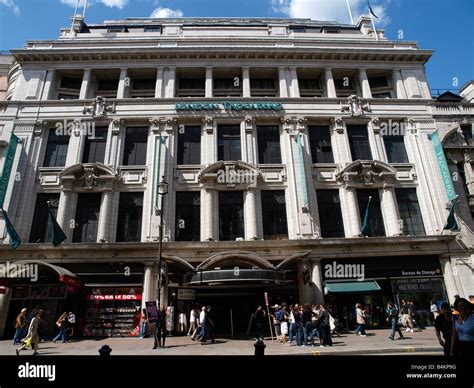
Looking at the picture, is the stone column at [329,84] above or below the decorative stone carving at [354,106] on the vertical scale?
above

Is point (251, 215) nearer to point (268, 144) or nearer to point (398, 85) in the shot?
point (268, 144)

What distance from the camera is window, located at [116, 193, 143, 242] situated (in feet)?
66.3

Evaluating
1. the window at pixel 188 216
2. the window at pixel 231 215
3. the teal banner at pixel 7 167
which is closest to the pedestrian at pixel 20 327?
the teal banner at pixel 7 167

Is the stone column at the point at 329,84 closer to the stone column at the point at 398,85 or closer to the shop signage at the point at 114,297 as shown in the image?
the stone column at the point at 398,85

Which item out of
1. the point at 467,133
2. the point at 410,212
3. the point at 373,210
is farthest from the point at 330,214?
the point at 467,133

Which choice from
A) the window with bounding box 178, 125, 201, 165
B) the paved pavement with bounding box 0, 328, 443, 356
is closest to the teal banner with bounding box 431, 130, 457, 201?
the paved pavement with bounding box 0, 328, 443, 356

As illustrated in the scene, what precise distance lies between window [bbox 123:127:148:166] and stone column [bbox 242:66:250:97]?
832cm

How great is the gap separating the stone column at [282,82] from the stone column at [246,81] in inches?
102

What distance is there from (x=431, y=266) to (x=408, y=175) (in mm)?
6561

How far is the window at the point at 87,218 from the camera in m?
19.9

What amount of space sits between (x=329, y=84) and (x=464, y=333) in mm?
22556

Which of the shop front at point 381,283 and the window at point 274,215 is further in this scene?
the window at point 274,215
